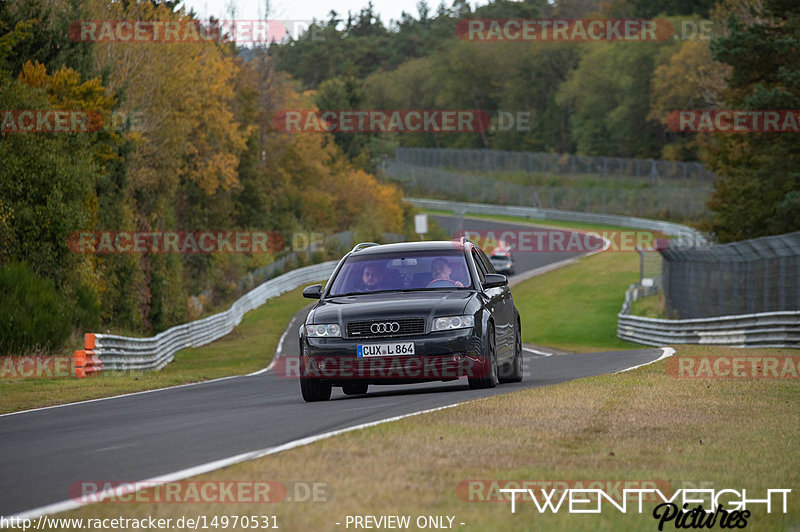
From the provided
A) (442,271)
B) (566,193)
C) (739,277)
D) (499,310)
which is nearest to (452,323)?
(442,271)

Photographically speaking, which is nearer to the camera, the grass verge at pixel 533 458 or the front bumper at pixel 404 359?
the grass verge at pixel 533 458

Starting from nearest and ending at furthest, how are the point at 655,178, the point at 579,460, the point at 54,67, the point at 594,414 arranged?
the point at 579,460 < the point at 594,414 < the point at 54,67 < the point at 655,178

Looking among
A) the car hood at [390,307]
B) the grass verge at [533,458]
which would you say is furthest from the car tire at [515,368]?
the grass verge at [533,458]

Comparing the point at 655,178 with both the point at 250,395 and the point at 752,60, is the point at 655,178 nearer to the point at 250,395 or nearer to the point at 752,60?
the point at 752,60

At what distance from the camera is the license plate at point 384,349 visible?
1318cm

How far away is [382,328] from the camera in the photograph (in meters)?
13.3

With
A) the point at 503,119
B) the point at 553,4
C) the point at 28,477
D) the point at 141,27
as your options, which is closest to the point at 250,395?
the point at 28,477

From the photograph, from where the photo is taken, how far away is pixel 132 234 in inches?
1563

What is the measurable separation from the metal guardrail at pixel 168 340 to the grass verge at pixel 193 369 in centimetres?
32

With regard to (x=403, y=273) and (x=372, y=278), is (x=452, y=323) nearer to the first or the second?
(x=403, y=273)

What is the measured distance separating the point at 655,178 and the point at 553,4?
7065 centimetres

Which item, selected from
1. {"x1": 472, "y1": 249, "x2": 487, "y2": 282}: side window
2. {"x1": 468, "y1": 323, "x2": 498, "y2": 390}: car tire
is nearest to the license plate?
{"x1": 468, "y1": 323, "x2": 498, "y2": 390}: car tire

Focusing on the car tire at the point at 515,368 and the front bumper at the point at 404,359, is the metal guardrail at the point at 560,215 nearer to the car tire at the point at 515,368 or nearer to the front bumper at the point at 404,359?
the car tire at the point at 515,368

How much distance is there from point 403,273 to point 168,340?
73.8ft
